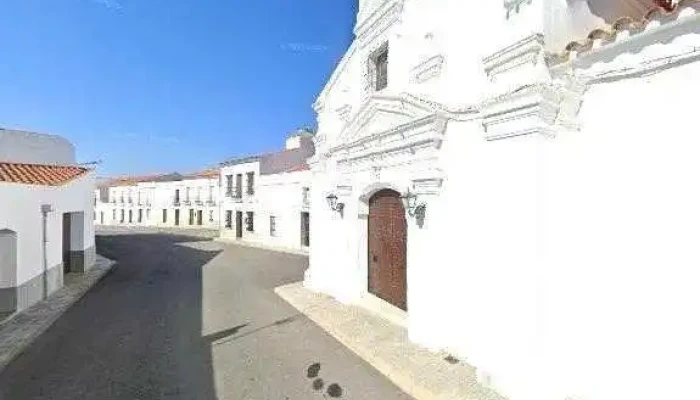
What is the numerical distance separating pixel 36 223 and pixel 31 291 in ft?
5.64

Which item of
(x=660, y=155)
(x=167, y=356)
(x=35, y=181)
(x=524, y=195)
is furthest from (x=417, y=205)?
(x=35, y=181)

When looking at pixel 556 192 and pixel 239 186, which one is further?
pixel 239 186

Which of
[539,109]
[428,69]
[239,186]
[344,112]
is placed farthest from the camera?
[239,186]

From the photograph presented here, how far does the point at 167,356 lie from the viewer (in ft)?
22.4

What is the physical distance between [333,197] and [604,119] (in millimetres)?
6649

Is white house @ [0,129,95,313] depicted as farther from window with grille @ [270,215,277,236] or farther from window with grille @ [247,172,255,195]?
window with grille @ [247,172,255,195]

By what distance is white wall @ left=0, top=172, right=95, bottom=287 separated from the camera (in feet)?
29.4

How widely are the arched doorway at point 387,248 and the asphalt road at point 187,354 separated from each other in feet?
5.54

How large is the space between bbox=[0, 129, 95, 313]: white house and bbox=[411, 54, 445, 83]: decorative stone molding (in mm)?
8984

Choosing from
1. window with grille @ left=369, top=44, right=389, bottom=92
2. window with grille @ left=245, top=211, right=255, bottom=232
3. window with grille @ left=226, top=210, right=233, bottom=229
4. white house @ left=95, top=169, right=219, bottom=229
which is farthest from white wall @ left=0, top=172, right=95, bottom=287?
white house @ left=95, top=169, right=219, bottom=229

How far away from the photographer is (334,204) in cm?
1031

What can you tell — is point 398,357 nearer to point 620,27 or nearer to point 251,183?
point 620,27

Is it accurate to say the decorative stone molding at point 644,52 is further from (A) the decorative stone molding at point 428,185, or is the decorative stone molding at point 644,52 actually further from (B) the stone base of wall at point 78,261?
(B) the stone base of wall at point 78,261

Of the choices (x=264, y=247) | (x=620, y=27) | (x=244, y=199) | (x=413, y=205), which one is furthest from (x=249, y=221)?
(x=620, y=27)
